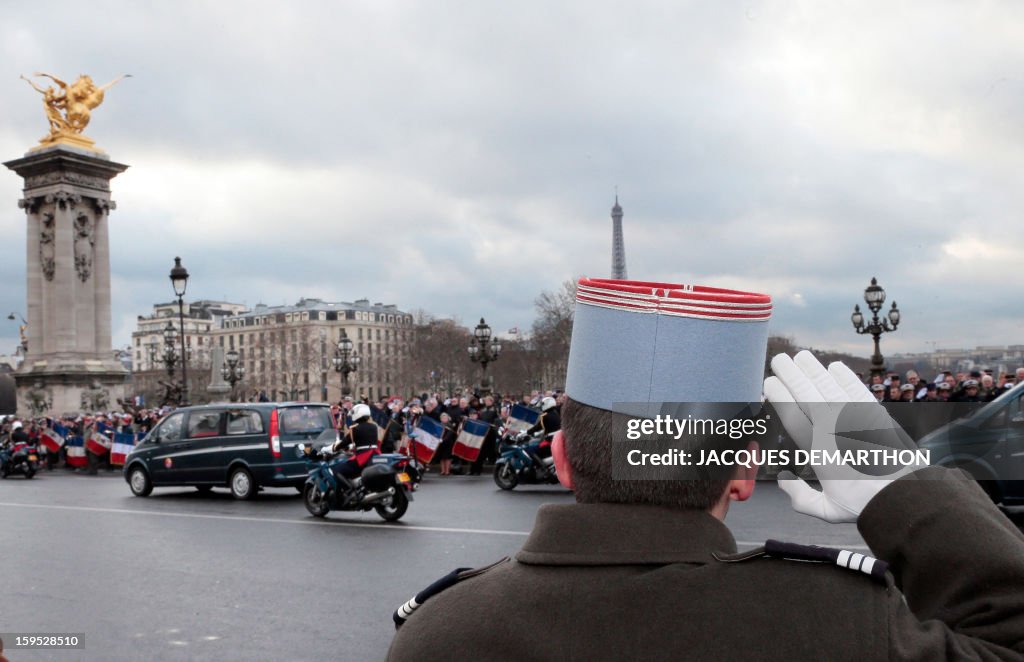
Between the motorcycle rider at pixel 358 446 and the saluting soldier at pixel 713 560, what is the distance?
476 inches

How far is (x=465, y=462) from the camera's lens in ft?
75.0

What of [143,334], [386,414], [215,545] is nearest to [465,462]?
[386,414]

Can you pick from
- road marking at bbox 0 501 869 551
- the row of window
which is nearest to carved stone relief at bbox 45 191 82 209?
road marking at bbox 0 501 869 551

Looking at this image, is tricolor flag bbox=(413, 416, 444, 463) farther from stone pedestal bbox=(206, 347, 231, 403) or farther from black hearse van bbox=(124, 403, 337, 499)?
stone pedestal bbox=(206, 347, 231, 403)

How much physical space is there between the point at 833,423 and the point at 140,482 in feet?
62.2

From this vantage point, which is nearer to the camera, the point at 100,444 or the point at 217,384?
the point at 100,444

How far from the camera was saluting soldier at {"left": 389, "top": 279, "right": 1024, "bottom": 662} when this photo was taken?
1.40 metres

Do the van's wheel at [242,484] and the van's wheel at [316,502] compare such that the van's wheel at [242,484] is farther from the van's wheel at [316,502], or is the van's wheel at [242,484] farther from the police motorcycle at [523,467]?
the police motorcycle at [523,467]

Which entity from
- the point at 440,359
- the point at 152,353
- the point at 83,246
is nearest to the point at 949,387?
the point at 83,246

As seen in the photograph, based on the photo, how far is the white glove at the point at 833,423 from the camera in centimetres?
153

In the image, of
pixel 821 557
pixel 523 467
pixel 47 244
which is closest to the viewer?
pixel 821 557

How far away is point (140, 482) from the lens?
61.6ft

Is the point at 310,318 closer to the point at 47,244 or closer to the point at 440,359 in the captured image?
the point at 440,359

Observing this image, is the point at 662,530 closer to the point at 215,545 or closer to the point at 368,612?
the point at 368,612
